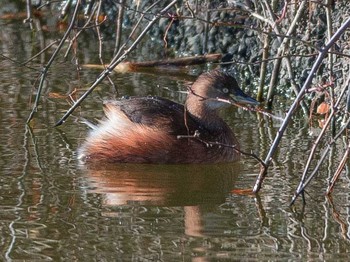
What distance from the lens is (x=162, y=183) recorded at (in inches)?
293

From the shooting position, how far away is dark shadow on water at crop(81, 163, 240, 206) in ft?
22.8

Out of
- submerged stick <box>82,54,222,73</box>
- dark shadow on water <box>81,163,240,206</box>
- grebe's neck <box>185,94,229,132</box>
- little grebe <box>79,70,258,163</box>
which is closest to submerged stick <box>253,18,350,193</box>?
dark shadow on water <box>81,163,240,206</box>

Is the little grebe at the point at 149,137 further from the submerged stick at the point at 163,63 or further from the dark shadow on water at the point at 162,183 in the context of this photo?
the submerged stick at the point at 163,63

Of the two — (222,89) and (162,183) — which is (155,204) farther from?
(222,89)

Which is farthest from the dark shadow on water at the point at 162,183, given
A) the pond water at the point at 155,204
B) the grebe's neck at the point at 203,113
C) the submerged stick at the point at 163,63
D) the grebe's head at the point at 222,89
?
the submerged stick at the point at 163,63

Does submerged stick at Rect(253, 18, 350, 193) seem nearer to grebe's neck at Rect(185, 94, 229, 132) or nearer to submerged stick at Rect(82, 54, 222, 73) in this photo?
grebe's neck at Rect(185, 94, 229, 132)

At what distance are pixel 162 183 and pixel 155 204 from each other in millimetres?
684

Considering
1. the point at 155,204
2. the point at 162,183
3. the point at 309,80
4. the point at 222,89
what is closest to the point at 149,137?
the point at 162,183

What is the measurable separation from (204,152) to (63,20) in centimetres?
636

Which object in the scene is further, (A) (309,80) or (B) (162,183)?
(B) (162,183)

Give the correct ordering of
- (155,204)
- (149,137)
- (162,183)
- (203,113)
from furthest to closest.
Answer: (203,113)
(149,137)
(162,183)
(155,204)

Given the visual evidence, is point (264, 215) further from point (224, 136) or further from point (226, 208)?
point (224, 136)

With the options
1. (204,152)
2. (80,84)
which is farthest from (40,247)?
(80,84)

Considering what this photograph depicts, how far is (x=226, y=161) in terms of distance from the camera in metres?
8.31
